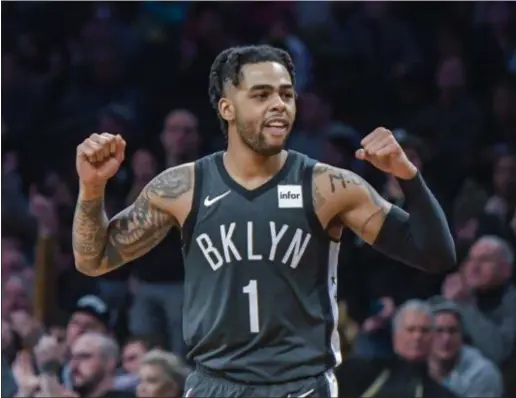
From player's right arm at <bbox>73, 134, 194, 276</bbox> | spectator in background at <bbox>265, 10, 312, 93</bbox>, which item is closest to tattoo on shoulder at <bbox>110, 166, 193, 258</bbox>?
player's right arm at <bbox>73, 134, 194, 276</bbox>

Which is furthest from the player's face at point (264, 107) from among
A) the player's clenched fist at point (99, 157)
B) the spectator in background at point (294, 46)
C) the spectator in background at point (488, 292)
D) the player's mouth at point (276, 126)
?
the spectator in background at point (294, 46)

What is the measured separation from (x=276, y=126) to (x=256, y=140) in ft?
0.28

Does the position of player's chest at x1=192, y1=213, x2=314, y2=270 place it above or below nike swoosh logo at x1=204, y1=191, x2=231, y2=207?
below

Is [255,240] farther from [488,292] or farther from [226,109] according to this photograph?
[488,292]

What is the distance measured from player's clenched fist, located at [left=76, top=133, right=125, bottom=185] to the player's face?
391 millimetres

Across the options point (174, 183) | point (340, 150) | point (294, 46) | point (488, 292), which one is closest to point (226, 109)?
point (174, 183)

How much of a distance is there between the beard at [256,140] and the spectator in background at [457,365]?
2.92 meters

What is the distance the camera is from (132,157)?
865 centimetres

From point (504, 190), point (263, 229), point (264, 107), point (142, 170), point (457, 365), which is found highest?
point (142, 170)

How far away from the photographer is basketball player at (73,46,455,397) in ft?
14.2

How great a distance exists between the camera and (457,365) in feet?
23.6

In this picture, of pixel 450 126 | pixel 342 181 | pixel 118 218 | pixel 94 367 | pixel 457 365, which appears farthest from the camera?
pixel 450 126

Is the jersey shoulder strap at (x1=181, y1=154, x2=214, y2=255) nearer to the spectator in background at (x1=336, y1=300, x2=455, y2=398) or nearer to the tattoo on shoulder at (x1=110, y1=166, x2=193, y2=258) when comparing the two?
the tattoo on shoulder at (x1=110, y1=166, x2=193, y2=258)

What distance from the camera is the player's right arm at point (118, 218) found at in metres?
4.53
